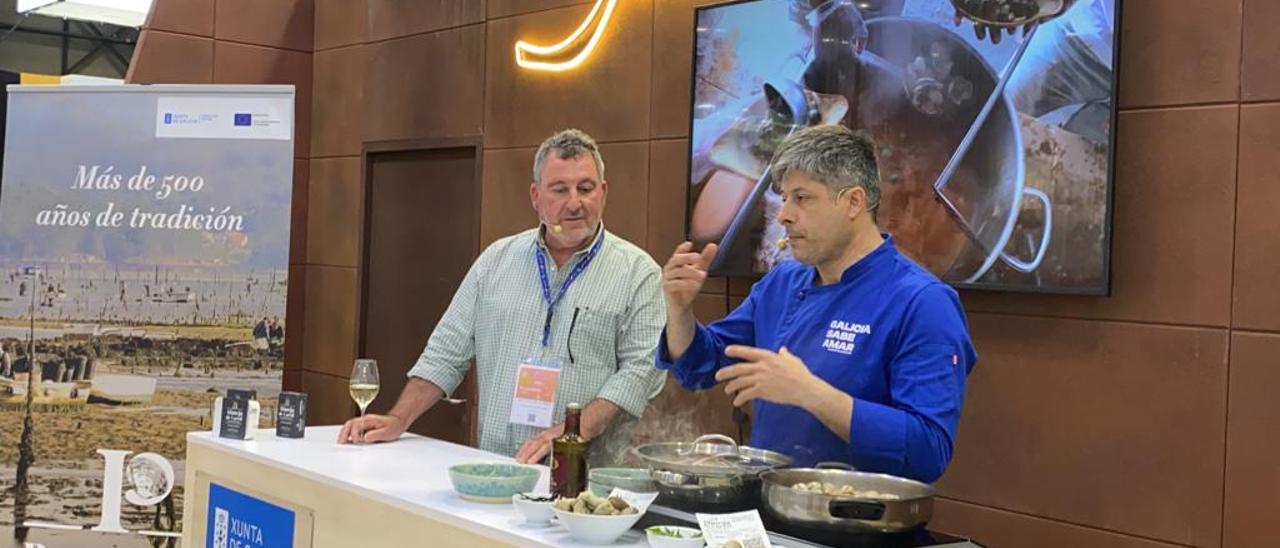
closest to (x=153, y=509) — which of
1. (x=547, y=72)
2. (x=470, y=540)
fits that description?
(x=547, y=72)

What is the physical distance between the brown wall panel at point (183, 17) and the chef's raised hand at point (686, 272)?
16.4 ft

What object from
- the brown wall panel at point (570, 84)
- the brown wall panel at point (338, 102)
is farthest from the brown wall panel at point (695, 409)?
the brown wall panel at point (338, 102)

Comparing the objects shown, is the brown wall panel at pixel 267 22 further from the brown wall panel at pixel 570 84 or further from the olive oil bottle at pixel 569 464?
the olive oil bottle at pixel 569 464

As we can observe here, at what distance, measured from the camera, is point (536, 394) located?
3.02 meters

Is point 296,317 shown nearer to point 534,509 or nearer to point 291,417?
point 291,417

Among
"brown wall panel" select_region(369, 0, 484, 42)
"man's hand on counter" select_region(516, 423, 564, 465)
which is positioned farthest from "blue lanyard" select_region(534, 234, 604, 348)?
"brown wall panel" select_region(369, 0, 484, 42)

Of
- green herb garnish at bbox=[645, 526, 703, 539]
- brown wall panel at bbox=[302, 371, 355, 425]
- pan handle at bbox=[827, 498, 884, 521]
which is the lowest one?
brown wall panel at bbox=[302, 371, 355, 425]

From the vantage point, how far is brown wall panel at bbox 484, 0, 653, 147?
196 inches

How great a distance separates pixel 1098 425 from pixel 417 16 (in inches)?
161

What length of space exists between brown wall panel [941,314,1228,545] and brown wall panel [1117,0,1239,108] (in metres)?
0.66

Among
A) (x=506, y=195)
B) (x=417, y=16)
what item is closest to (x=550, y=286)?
(x=506, y=195)

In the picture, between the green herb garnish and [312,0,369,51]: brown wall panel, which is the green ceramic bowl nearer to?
the green herb garnish

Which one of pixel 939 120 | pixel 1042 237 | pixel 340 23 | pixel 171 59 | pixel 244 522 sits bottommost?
pixel 244 522

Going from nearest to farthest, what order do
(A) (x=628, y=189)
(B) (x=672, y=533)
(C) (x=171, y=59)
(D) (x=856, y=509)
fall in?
(D) (x=856, y=509) < (B) (x=672, y=533) < (A) (x=628, y=189) < (C) (x=171, y=59)
